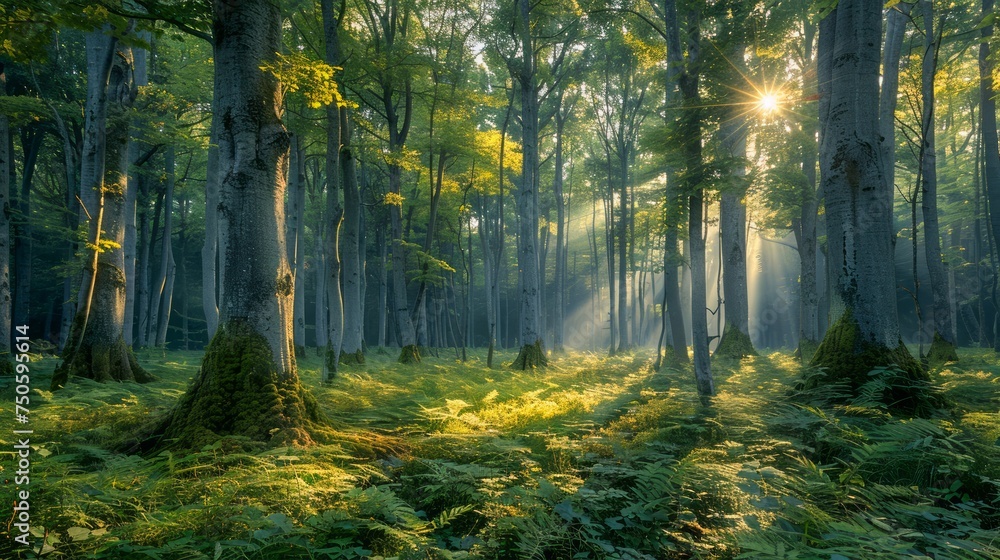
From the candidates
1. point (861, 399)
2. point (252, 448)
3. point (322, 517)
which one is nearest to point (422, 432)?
point (252, 448)

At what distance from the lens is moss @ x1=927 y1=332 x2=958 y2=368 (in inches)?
389

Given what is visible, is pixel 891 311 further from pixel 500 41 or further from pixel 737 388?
pixel 500 41

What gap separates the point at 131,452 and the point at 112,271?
225 inches

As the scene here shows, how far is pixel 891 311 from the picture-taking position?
580 cm

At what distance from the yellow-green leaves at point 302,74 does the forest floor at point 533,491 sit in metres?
3.62

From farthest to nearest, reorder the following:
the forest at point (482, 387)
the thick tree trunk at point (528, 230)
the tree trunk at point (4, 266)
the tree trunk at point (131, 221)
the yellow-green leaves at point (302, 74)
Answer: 1. the thick tree trunk at point (528, 230)
2. the tree trunk at point (131, 221)
3. the tree trunk at point (4, 266)
4. the yellow-green leaves at point (302, 74)
5. the forest at point (482, 387)

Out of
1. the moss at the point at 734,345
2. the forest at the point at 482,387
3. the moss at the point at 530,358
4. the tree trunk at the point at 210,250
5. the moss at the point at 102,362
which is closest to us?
the forest at the point at 482,387

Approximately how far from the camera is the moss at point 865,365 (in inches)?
202

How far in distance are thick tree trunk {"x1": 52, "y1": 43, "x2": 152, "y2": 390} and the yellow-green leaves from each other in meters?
4.60

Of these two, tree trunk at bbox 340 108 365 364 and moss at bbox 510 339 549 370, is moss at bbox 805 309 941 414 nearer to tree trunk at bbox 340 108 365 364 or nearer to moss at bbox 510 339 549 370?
moss at bbox 510 339 549 370

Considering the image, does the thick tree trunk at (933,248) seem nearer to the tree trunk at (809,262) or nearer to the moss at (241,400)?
the tree trunk at (809,262)

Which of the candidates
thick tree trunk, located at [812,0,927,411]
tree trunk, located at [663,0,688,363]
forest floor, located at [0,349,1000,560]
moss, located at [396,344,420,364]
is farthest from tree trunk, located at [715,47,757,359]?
moss, located at [396,344,420,364]

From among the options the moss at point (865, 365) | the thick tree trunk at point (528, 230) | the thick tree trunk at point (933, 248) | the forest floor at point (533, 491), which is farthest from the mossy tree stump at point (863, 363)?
the thick tree trunk at point (528, 230)

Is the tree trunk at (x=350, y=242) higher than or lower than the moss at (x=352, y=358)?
higher
